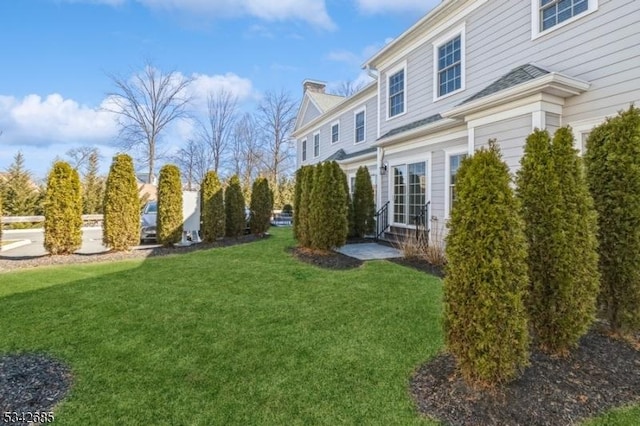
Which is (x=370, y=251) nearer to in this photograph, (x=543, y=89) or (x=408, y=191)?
(x=408, y=191)

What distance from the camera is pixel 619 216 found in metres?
3.28

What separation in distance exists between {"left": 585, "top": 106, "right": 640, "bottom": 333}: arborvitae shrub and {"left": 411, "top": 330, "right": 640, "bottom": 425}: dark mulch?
18.2 inches

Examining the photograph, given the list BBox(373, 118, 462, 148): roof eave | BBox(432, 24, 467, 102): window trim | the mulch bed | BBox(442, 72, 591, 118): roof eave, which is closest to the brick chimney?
BBox(373, 118, 462, 148): roof eave

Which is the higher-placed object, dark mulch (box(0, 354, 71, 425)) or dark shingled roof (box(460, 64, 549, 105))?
dark shingled roof (box(460, 64, 549, 105))

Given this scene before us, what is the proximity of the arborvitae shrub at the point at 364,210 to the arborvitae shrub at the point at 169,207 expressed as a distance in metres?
5.49

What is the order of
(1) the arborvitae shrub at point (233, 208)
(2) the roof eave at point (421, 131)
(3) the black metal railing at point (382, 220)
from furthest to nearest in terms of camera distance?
(1) the arborvitae shrub at point (233, 208)
(3) the black metal railing at point (382, 220)
(2) the roof eave at point (421, 131)

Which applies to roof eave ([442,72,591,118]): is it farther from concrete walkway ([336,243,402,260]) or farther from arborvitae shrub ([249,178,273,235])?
arborvitae shrub ([249,178,273,235])

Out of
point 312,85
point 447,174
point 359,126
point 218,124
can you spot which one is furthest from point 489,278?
point 218,124

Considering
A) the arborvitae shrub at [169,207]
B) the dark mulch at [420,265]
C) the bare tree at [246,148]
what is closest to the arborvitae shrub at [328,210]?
the dark mulch at [420,265]

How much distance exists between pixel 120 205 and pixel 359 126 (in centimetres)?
982

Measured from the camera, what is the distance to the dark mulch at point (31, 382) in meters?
2.53

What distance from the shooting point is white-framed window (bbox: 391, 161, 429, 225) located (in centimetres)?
937

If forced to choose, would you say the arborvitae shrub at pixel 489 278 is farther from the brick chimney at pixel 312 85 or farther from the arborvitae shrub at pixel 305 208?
the brick chimney at pixel 312 85

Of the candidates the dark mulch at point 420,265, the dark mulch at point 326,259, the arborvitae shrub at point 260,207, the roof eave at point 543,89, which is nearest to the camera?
the roof eave at point 543,89
